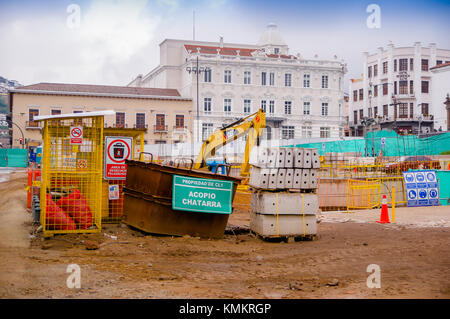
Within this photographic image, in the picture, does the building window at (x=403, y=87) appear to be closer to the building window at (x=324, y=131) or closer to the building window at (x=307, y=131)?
the building window at (x=324, y=131)

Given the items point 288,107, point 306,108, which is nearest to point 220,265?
point 288,107

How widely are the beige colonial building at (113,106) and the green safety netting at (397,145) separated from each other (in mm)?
24148

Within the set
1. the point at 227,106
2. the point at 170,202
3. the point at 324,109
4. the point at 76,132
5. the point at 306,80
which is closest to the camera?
the point at 76,132

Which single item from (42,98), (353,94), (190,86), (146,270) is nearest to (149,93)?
(190,86)

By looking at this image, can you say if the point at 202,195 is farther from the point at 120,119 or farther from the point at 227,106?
the point at 227,106

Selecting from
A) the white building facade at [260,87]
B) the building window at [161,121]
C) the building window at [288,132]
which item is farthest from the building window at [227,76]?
the building window at [288,132]

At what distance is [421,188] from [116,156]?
42.4ft

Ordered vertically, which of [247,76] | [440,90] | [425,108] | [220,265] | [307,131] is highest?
[247,76]

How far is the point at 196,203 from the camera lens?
34.7ft

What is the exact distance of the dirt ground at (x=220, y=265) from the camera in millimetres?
6625

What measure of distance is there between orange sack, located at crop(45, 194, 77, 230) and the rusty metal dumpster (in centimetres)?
148

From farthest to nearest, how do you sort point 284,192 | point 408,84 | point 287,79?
point 408,84
point 287,79
point 284,192

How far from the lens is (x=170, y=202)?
1056cm

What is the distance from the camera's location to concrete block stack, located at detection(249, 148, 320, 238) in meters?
11.2
